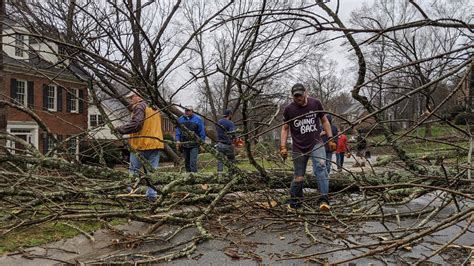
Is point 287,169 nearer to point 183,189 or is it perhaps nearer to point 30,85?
point 183,189

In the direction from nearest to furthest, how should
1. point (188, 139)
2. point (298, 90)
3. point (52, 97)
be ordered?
point (298, 90) → point (188, 139) → point (52, 97)

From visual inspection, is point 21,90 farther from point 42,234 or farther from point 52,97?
point 42,234

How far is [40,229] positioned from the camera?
424 centimetres

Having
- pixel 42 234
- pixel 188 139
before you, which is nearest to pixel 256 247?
pixel 42 234

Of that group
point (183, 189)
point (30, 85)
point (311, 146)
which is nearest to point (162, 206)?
point (183, 189)

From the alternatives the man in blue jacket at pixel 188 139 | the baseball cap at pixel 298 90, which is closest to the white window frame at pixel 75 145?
the baseball cap at pixel 298 90

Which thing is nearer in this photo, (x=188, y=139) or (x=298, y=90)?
(x=298, y=90)

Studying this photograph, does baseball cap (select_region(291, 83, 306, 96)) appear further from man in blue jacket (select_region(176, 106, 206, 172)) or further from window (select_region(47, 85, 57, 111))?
window (select_region(47, 85, 57, 111))

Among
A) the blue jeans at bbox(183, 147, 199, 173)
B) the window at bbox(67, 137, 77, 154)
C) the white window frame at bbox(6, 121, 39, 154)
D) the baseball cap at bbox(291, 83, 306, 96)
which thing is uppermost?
the white window frame at bbox(6, 121, 39, 154)

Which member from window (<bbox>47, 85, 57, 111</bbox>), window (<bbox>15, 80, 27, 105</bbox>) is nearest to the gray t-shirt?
window (<bbox>15, 80, 27, 105</bbox>)

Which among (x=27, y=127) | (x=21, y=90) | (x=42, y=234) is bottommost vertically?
(x=42, y=234)

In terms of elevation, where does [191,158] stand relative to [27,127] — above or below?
below

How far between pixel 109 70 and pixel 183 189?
1.69 m

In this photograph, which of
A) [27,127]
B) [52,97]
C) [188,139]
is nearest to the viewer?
[188,139]
